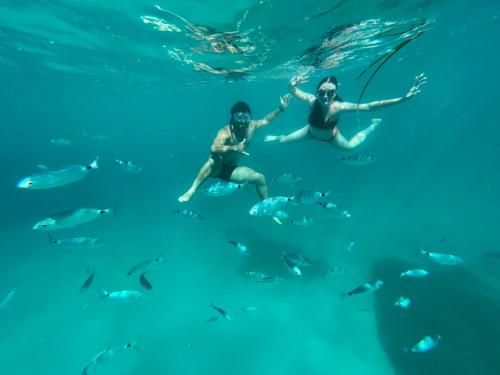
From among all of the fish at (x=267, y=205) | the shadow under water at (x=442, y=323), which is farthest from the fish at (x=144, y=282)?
the shadow under water at (x=442, y=323)

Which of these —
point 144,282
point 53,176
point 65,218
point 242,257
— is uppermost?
point 53,176

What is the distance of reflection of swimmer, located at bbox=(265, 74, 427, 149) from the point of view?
348 inches

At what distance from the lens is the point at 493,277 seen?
46.9ft

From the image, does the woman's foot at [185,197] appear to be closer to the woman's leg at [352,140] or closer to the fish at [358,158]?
the fish at [358,158]

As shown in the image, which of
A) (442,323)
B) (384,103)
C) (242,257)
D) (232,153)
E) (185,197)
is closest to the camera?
(185,197)

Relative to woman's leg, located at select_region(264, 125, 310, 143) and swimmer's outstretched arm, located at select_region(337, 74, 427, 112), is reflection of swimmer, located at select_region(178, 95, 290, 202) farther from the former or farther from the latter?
swimmer's outstretched arm, located at select_region(337, 74, 427, 112)

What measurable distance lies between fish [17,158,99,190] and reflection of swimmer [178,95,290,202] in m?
2.87

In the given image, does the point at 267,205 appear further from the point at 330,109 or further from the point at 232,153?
the point at 330,109

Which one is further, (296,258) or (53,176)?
(296,258)

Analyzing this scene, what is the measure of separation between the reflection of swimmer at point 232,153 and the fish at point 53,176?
2866mm

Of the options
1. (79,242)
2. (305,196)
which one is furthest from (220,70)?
(79,242)

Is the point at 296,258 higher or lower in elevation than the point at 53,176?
lower

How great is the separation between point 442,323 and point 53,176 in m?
11.9

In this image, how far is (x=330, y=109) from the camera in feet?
31.3
